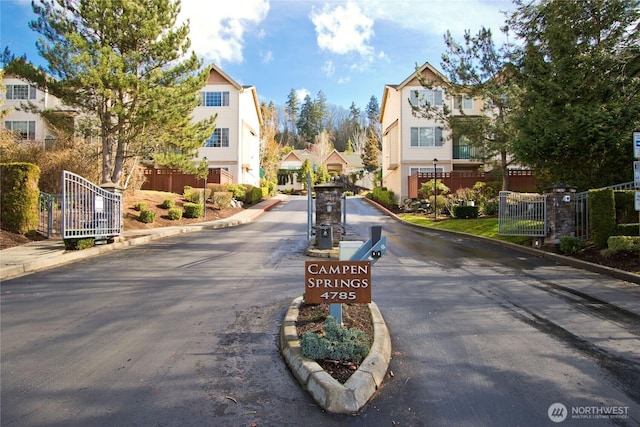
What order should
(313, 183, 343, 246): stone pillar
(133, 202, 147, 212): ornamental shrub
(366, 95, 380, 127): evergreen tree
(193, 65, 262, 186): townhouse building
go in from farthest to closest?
1. (366, 95, 380, 127): evergreen tree
2. (193, 65, 262, 186): townhouse building
3. (133, 202, 147, 212): ornamental shrub
4. (313, 183, 343, 246): stone pillar

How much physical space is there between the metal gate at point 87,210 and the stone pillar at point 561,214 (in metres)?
13.6

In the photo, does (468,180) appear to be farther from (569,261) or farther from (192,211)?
(569,261)

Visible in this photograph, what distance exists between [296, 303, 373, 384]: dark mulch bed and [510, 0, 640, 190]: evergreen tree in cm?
1117

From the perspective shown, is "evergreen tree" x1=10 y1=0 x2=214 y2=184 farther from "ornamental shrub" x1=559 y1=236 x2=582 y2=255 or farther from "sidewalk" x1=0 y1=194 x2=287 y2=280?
"ornamental shrub" x1=559 y1=236 x2=582 y2=255

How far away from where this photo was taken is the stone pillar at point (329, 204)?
1370cm

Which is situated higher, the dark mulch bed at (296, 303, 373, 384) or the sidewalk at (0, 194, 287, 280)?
the sidewalk at (0, 194, 287, 280)

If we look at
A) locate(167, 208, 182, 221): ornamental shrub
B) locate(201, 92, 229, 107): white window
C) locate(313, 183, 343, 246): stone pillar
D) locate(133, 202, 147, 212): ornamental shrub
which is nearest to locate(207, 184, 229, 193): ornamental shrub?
locate(167, 208, 182, 221): ornamental shrub

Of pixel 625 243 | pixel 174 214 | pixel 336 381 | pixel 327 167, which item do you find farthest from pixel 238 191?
pixel 327 167

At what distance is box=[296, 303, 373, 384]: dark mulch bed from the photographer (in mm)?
4215

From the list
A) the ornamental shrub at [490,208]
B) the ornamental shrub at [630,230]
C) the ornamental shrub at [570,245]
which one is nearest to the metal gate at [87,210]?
the ornamental shrub at [570,245]

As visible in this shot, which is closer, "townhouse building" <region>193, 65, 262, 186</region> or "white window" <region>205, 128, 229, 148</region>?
"townhouse building" <region>193, 65, 262, 186</region>

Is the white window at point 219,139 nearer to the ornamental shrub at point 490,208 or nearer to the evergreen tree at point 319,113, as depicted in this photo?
the ornamental shrub at point 490,208

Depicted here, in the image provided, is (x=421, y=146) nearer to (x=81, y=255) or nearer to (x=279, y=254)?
(x=279, y=254)

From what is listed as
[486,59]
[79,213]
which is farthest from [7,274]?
[486,59]
